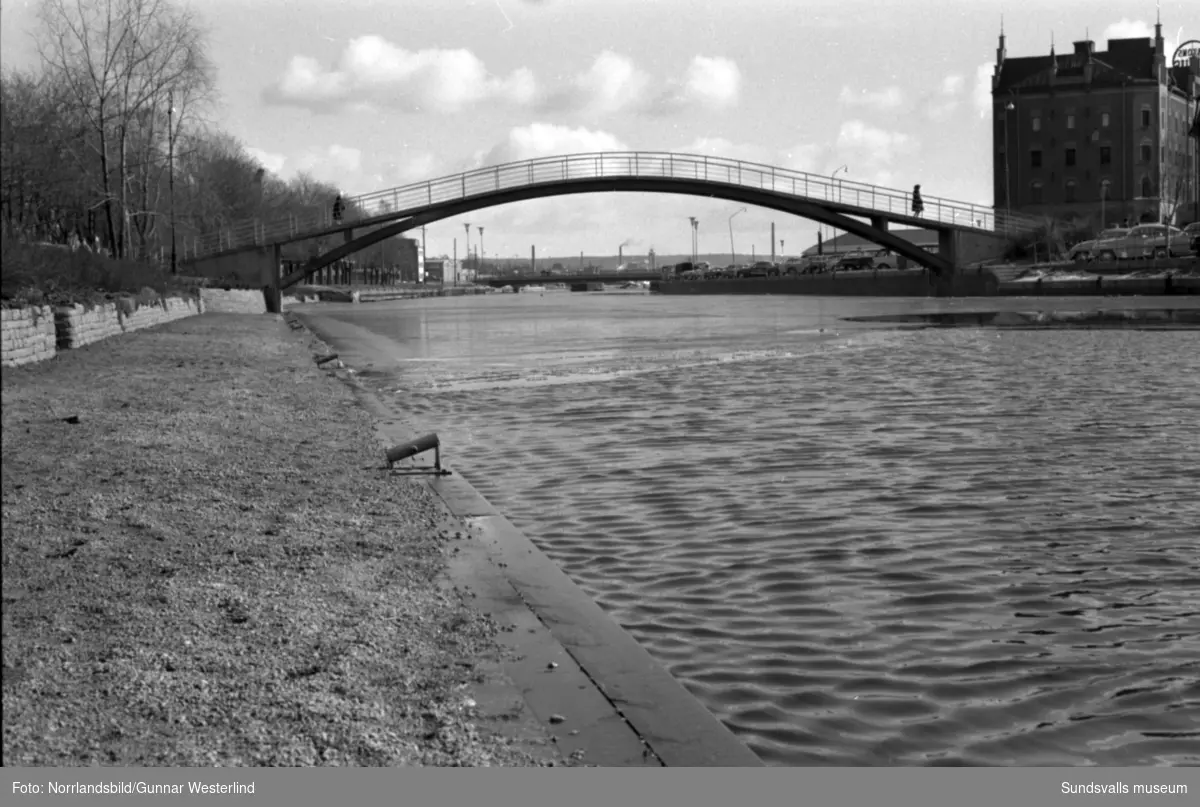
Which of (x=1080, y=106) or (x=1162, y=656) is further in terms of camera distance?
(x=1080, y=106)

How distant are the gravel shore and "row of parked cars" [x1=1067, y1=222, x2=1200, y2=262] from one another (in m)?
73.3

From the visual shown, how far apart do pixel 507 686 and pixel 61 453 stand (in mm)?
6895

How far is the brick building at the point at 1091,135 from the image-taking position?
12188 centimetres

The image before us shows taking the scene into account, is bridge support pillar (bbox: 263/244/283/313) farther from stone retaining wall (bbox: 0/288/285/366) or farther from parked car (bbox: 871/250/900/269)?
parked car (bbox: 871/250/900/269)

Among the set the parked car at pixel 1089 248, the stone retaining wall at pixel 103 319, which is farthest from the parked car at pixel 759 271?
the stone retaining wall at pixel 103 319

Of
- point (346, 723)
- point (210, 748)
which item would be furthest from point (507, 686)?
point (210, 748)

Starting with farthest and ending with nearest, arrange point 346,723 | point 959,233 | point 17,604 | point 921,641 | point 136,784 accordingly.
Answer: point 959,233, point 921,641, point 17,604, point 346,723, point 136,784

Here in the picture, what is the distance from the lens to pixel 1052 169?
137125mm

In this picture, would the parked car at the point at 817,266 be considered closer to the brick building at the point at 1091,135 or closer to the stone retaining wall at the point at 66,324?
the brick building at the point at 1091,135

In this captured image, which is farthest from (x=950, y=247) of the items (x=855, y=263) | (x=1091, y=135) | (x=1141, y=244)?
(x=1091, y=135)

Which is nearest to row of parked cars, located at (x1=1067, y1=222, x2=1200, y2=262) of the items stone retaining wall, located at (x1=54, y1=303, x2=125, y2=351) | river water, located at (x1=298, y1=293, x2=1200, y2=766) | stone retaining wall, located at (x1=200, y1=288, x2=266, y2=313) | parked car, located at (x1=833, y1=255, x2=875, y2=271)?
parked car, located at (x1=833, y1=255, x2=875, y2=271)

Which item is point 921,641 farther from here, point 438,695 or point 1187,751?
point 438,695

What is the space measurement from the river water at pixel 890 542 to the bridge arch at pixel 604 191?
217 ft

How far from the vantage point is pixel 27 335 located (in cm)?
2091
